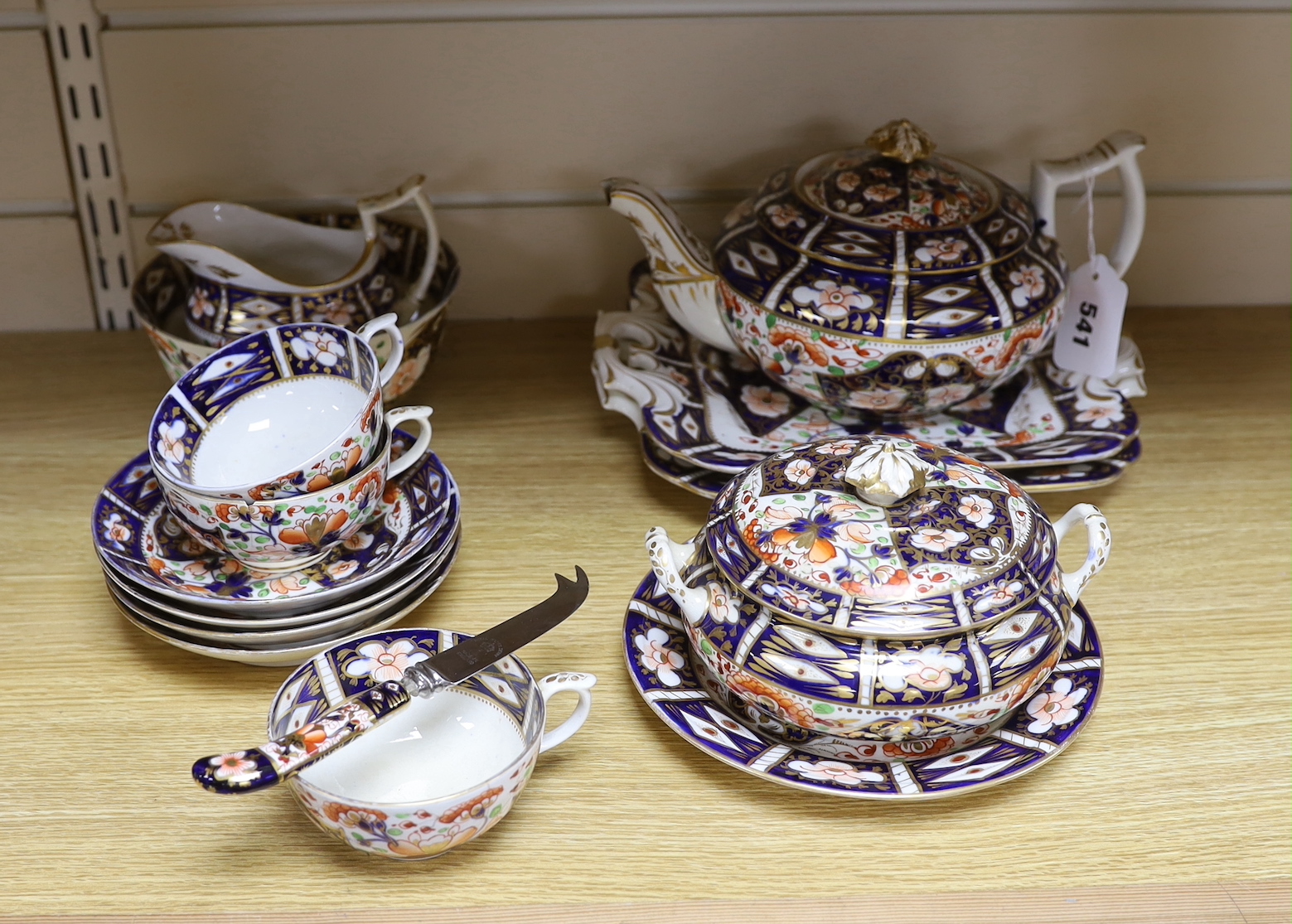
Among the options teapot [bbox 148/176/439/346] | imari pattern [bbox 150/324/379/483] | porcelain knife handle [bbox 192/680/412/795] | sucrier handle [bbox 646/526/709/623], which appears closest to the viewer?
porcelain knife handle [bbox 192/680/412/795]

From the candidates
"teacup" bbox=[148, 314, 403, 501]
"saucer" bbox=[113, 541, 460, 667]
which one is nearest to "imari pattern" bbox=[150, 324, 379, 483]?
"teacup" bbox=[148, 314, 403, 501]

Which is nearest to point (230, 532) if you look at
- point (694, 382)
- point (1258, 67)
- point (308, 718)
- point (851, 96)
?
point (308, 718)

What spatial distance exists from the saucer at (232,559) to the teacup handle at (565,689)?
0.46 ft

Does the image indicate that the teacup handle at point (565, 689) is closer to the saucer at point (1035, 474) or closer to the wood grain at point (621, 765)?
the wood grain at point (621, 765)

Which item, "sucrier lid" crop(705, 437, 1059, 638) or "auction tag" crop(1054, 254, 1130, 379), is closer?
"sucrier lid" crop(705, 437, 1059, 638)

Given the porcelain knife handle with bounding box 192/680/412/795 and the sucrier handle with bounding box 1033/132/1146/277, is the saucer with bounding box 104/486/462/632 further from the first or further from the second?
the sucrier handle with bounding box 1033/132/1146/277

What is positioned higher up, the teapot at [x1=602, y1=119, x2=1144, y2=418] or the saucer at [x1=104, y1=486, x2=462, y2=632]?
the teapot at [x1=602, y1=119, x2=1144, y2=418]

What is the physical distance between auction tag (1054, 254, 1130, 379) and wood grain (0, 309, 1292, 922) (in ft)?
0.28

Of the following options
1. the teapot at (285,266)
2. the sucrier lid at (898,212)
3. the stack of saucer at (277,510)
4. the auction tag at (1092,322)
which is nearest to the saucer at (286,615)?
the stack of saucer at (277,510)

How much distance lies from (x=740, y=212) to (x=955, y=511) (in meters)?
0.35

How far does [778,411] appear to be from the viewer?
88 centimetres

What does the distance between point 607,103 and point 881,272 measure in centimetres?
33

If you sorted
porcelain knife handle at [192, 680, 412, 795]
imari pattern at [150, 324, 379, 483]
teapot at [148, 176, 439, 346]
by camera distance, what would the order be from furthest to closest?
teapot at [148, 176, 439, 346] → imari pattern at [150, 324, 379, 483] → porcelain knife handle at [192, 680, 412, 795]

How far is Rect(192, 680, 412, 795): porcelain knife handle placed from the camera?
1.64ft
